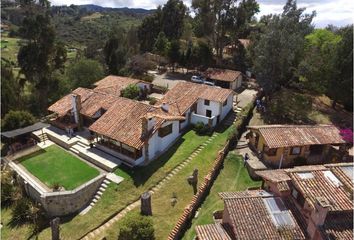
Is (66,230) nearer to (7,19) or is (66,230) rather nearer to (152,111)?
(152,111)

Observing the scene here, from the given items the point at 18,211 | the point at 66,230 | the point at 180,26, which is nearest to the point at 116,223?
the point at 66,230

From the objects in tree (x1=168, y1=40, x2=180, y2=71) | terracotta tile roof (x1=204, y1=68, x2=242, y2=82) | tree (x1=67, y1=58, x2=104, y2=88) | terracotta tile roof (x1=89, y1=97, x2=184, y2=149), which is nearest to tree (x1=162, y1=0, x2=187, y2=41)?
tree (x1=168, y1=40, x2=180, y2=71)

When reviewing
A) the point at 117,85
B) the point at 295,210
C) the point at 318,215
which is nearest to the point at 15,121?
the point at 117,85

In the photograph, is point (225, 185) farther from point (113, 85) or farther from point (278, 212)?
point (113, 85)

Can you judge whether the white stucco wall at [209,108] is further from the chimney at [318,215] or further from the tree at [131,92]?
the chimney at [318,215]

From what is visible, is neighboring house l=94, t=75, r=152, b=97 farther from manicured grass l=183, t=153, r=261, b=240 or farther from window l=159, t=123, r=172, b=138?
manicured grass l=183, t=153, r=261, b=240

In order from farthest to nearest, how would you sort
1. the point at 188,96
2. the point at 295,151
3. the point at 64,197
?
the point at 188,96, the point at 295,151, the point at 64,197

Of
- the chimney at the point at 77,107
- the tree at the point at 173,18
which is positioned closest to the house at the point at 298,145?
the chimney at the point at 77,107
